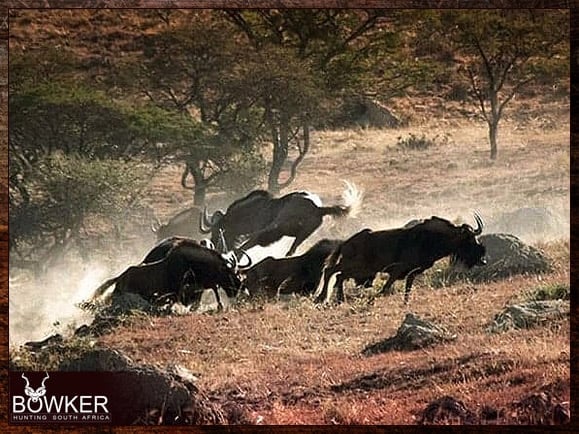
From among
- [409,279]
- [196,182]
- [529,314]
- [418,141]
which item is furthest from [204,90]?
[529,314]

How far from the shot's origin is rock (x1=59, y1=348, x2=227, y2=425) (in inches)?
132

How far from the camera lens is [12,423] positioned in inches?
133

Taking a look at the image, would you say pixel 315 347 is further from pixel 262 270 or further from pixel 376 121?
pixel 376 121

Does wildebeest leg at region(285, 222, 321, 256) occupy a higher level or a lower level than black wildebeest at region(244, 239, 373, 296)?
higher

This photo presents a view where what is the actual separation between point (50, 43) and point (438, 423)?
1.35 meters

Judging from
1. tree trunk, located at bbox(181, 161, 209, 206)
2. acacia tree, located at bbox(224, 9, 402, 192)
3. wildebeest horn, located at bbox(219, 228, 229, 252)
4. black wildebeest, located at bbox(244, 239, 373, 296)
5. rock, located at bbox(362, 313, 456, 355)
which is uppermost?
acacia tree, located at bbox(224, 9, 402, 192)

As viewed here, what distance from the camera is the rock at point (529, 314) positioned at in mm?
3367

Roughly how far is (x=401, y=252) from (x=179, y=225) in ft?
1.88

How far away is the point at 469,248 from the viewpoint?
3439mm

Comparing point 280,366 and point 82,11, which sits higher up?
point 82,11

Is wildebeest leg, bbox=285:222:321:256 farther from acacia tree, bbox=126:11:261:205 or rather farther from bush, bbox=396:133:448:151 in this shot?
bush, bbox=396:133:448:151

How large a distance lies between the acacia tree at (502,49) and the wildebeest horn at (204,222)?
2.43ft

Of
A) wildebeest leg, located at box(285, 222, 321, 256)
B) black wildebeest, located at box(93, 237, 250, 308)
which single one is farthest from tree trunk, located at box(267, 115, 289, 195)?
black wildebeest, located at box(93, 237, 250, 308)

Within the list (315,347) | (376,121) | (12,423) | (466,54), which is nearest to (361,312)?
(315,347)
